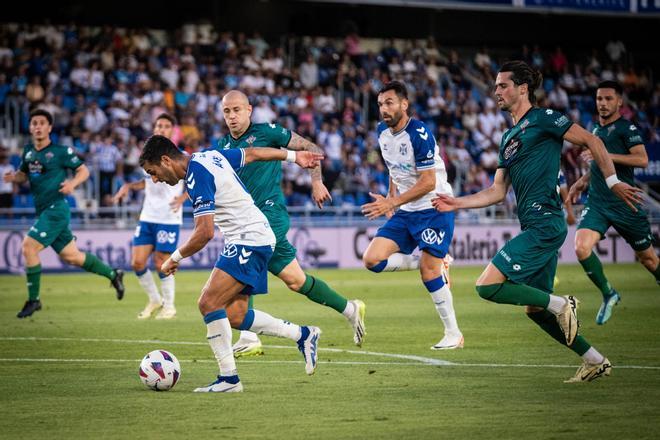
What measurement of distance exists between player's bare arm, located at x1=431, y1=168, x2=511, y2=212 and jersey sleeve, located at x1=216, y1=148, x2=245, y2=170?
1579 mm

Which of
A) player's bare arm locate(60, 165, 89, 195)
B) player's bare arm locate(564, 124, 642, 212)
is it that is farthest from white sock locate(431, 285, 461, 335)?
player's bare arm locate(60, 165, 89, 195)

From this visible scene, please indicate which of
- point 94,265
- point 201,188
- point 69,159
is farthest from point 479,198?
point 94,265

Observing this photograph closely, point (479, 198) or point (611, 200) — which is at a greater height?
point (479, 198)

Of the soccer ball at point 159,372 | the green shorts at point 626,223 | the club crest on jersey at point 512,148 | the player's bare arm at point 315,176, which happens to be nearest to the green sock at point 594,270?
the green shorts at point 626,223

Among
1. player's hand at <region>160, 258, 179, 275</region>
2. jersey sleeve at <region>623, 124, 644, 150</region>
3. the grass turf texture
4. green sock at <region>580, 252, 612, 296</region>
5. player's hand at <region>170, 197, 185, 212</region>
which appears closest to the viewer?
the grass turf texture

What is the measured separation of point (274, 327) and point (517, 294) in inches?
85.9

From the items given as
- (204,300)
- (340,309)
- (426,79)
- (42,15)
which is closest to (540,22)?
(426,79)

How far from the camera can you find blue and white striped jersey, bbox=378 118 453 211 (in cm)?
1178

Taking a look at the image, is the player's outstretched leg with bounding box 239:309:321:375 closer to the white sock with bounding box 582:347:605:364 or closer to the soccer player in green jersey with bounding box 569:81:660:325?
the white sock with bounding box 582:347:605:364

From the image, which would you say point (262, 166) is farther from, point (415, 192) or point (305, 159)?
point (305, 159)

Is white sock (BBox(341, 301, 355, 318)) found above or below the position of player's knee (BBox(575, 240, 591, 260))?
below

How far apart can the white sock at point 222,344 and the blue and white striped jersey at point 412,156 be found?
11.7ft

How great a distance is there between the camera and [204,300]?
8.99m

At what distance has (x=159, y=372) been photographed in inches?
357
